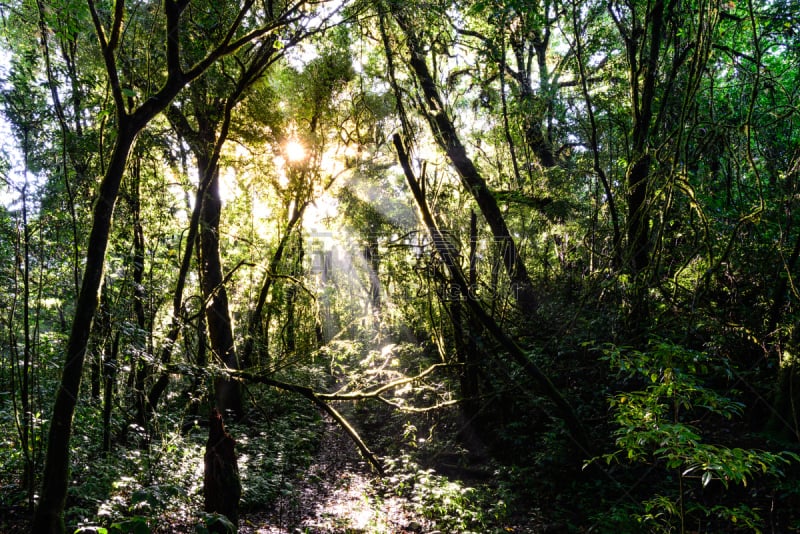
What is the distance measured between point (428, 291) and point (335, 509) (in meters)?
3.31

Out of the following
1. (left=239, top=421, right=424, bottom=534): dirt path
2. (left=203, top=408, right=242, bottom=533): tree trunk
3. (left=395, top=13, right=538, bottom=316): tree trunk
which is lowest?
(left=239, top=421, right=424, bottom=534): dirt path

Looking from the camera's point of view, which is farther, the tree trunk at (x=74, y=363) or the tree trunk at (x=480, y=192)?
the tree trunk at (x=480, y=192)

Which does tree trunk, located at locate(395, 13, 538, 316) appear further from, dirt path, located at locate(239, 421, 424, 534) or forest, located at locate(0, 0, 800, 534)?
dirt path, located at locate(239, 421, 424, 534)

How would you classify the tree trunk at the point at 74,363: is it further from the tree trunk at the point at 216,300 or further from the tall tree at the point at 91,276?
the tree trunk at the point at 216,300

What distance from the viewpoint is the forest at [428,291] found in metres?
3.68

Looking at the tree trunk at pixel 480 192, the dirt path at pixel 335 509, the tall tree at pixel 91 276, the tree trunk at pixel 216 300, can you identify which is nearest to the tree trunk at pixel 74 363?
the tall tree at pixel 91 276

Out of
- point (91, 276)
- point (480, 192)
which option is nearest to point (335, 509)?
point (91, 276)

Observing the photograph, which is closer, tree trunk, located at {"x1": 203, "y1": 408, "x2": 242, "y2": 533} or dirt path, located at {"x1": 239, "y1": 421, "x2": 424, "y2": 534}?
tree trunk, located at {"x1": 203, "y1": 408, "x2": 242, "y2": 533}

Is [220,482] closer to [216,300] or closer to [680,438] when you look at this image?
[680,438]

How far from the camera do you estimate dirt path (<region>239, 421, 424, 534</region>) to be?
17.1ft

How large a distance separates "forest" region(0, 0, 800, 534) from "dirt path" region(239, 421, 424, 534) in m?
0.06

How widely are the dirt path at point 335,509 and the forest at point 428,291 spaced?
6cm

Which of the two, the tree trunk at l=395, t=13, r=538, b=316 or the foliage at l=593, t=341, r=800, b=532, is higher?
the tree trunk at l=395, t=13, r=538, b=316

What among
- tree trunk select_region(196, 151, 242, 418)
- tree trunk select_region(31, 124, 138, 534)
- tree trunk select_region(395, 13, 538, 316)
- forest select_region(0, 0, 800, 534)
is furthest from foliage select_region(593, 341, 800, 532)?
tree trunk select_region(196, 151, 242, 418)
